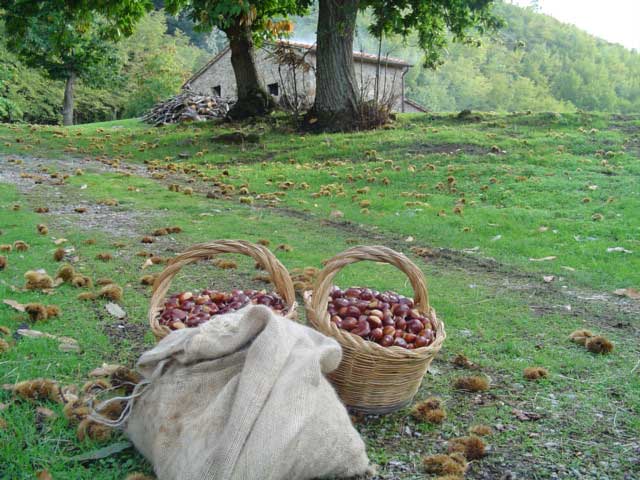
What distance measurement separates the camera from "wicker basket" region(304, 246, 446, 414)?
260 centimetres

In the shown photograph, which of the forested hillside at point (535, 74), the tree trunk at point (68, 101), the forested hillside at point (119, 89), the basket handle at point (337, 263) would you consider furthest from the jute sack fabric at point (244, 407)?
the forested hillside at point (535, 74)

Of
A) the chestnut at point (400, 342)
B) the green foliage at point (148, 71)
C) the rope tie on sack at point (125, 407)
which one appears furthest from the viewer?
the green foliage at point (148, 71)

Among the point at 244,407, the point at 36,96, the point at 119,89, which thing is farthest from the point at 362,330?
the point at 119,89

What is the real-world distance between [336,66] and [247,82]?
13.4 feet

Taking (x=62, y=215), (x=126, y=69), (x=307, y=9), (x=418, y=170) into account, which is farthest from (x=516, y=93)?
(x=62, y=215)

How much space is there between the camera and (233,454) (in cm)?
189

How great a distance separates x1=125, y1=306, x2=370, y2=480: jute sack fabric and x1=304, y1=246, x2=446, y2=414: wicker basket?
36cm

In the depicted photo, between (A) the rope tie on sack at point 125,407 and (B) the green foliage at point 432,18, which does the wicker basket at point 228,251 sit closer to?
(A) the rope tie on sack at point 125,407

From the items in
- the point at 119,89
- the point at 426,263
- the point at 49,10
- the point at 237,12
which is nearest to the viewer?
the point at 426,263

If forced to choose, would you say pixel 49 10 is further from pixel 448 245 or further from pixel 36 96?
pixel 36 96

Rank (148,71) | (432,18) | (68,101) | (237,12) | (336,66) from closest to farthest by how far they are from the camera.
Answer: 1. (237,12)
2. (336,66)
3. (432,18)
4. (68,101)
5. (148,71)

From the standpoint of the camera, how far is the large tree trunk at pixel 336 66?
14.1 m

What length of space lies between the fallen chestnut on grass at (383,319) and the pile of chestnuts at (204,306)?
1.06 ft

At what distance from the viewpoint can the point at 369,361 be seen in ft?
8.61
